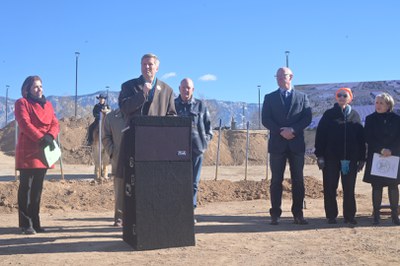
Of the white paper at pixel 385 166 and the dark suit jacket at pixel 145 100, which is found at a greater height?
the dark suit jacket at pixel 145 100

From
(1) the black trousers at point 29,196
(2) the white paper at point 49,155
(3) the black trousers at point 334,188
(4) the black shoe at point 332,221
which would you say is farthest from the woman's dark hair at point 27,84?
(4) the black shoe at point 332,221

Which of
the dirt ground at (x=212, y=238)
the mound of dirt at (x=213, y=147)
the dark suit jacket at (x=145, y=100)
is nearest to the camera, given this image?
the dirt ground at (x=212, y=238)

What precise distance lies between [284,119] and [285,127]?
0.13 meters

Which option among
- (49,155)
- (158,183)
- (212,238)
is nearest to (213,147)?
(49,155)

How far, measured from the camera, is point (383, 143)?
6.76 meters

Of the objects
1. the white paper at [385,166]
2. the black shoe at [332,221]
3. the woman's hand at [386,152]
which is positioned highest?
the woman's hand at [386,152]

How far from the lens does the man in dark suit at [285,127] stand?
21.8ft

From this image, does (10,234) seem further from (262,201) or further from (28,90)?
(262,201)

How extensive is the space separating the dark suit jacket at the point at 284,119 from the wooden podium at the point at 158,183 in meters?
1.95

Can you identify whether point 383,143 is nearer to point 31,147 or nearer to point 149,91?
point 149,91

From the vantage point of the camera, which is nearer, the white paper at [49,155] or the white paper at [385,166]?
the white paper at [49,155]

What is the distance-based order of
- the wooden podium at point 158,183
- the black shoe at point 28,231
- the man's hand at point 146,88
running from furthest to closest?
the black shoe at point 28,231, the man's hand at point 146,88, the wooden podium at point 158,183

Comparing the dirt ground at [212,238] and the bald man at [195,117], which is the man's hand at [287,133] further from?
the dirt ground at [212,238]

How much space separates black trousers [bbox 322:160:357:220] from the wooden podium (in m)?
2.66
